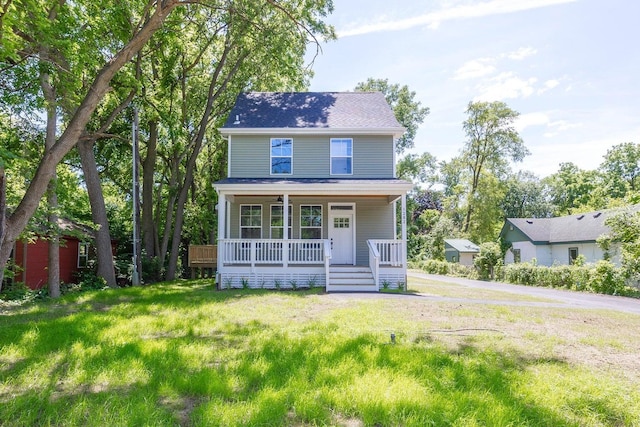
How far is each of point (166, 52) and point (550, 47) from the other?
14.9 metres

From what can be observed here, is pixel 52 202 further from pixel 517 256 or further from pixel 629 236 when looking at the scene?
pixel 517 256

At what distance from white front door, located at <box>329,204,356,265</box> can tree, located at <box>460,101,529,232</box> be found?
2135 centimetres

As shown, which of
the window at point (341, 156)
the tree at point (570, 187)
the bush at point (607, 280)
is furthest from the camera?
the tree at point (570, 187)

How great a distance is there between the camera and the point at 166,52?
52.3 ft

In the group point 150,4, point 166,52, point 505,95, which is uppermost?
point 505,95

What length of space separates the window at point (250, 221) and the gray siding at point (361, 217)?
17cm

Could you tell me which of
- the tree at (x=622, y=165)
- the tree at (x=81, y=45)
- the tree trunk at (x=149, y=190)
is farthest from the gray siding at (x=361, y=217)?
the tree at (x=622, y=165)

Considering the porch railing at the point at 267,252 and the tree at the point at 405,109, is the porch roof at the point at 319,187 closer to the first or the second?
the porch railing at the point at 267,252

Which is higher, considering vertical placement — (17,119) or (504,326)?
(17,119)

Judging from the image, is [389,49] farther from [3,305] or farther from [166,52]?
[3,305]

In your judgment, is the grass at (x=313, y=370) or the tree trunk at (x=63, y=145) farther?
the tree trunk at (x=63, y=145)

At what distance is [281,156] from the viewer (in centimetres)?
1412

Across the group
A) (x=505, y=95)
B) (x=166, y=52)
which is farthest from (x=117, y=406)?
(x=505, y=95)

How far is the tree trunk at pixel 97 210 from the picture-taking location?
41.5ft
